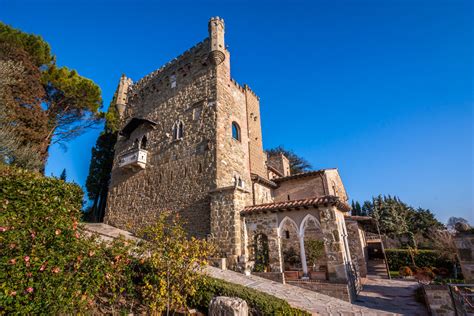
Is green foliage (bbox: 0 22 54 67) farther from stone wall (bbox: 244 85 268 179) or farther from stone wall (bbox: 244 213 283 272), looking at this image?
stone wall (bbox: 244 213 283 272)

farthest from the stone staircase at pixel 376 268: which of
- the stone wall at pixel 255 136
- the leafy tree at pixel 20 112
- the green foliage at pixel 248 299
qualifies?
the leafy tree at pixel 20 112

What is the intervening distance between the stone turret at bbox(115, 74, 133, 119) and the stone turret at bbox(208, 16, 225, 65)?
37.4ft

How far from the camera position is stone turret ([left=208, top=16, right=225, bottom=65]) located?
52.3 ft

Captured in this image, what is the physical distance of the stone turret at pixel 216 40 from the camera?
52.3 ft

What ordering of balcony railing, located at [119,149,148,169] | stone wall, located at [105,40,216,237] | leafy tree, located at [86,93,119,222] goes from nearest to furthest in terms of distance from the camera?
stone wall, located at [105,40,216,237]
balcony railing, located at [119,149,148,169]
leafy tree, located at [86,93,119,222]

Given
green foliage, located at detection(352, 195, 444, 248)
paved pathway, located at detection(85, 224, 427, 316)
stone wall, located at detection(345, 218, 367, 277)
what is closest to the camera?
paved pathway, located at detection(85, 224, 427, 316)

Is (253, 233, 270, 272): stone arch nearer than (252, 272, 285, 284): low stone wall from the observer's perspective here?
No

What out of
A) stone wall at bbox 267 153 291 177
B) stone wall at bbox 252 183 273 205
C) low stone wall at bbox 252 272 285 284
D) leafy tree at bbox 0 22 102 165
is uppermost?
leafy tree at bbox 0 22 102 165

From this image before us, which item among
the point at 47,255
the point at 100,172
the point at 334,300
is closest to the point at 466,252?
the point at 334,300

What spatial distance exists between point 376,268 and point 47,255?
2431 centimetres

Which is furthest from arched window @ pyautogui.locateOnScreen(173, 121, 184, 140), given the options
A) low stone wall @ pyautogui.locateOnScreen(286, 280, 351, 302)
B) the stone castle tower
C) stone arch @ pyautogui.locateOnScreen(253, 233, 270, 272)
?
low stone wall @ pyautogui.locateOnScreen(286, 280, 351, 302)

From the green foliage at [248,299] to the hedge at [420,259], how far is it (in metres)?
21.5

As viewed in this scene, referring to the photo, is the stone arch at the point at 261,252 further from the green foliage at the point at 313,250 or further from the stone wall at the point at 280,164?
the stone wall at the point at 280,164

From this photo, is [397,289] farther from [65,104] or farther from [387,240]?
[65,104]
